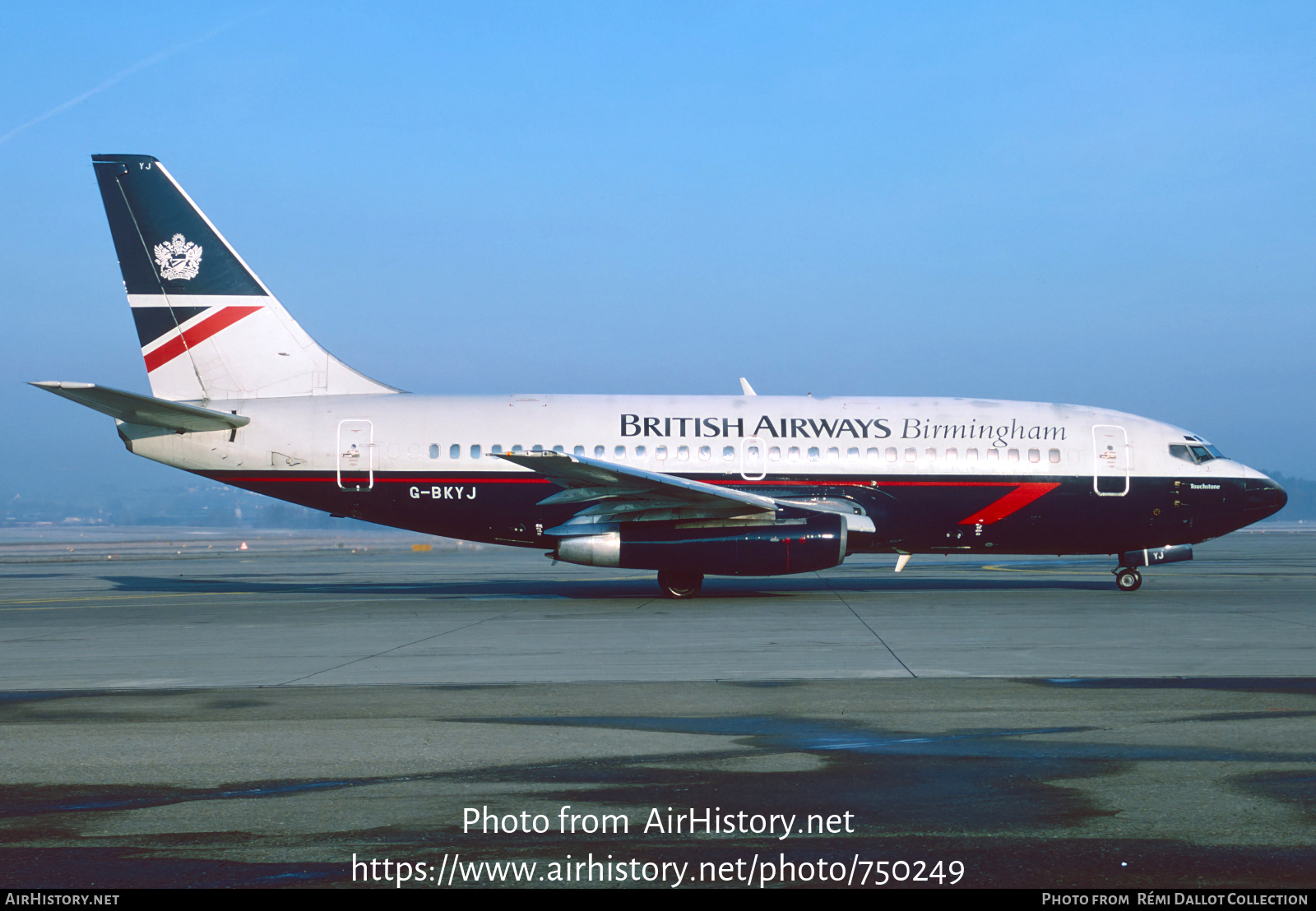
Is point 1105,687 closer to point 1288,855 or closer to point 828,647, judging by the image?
point 828,647

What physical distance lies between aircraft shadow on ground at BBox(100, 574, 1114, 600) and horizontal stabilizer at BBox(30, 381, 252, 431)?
431 cm

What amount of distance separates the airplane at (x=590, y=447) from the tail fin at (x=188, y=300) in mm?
39

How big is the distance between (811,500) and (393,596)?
30.3ft

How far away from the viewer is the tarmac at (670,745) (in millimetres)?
5082

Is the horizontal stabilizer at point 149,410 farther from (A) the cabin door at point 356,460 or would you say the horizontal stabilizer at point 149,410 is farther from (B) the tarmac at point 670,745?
(B) the tarmac at point 670,745

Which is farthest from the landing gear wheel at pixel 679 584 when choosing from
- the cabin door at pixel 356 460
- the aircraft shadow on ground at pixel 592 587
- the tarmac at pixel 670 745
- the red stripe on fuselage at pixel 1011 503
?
the cabin door at pixel 356 460

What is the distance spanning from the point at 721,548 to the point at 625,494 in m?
2.15

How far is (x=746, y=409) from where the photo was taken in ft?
73.8

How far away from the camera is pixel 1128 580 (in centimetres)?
2245

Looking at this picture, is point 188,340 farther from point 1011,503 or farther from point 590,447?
point 1011,503

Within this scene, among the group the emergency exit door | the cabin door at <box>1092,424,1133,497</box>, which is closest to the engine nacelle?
the emergency exit door

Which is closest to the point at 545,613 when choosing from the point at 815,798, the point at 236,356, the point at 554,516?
the point at 554,516

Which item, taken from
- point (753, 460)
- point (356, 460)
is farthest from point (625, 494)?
point (356, 460)

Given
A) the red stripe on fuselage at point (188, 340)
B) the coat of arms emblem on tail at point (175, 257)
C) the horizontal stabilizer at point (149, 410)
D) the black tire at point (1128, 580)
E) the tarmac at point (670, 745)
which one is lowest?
the black tire at point (1128, 580)
